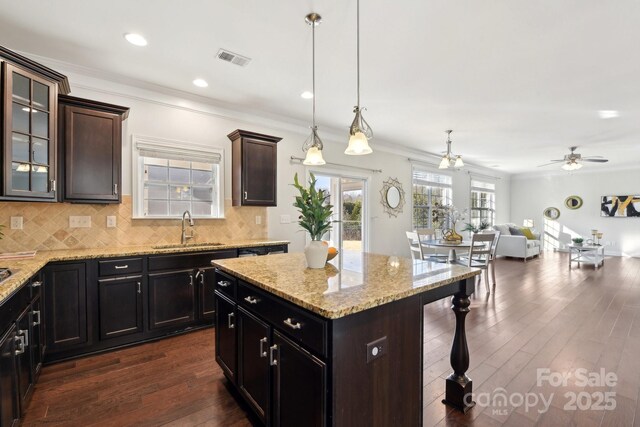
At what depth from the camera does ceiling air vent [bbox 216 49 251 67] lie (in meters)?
2.74

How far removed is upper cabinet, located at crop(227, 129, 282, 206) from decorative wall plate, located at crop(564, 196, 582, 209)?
32.5 feet

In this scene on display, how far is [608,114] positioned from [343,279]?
499 cm

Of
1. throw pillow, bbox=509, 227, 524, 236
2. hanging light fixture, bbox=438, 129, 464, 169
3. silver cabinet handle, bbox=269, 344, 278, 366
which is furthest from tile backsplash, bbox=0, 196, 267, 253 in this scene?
throw pillow, bbox=509, 227, 524, 236

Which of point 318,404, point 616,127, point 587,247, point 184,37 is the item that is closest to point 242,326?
point 318,404

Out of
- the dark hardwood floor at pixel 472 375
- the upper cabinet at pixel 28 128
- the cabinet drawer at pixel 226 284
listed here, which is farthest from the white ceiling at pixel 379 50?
the dark hardwood floor at pixel 472 375

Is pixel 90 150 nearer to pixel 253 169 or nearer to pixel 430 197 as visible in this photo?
pixel 253 169

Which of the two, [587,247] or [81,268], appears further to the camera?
[587,247]

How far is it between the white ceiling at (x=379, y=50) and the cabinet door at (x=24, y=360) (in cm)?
212

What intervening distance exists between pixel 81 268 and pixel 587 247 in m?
9.01

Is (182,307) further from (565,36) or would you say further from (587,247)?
(587,247)

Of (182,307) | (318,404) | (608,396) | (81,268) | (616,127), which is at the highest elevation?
(616,127)

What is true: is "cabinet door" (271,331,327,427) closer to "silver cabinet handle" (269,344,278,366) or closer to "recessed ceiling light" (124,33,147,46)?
"silver cabinet handle" (269,344,278,366)

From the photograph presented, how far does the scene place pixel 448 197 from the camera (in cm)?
785

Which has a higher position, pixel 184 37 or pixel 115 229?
pixel 184 37
